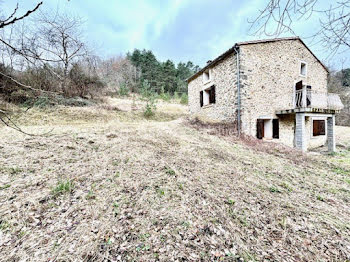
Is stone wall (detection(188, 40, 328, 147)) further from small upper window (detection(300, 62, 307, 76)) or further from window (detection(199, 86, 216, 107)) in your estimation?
window (detection(199, 86, 216, 107))

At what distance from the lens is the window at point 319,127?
956 cm

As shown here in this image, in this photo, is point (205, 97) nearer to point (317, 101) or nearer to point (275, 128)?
point (275, 128)

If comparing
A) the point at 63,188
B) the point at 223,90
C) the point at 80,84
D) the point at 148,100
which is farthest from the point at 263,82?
the point at 80,84

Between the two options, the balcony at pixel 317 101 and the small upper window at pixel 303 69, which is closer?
the balcony at pixel 317 101

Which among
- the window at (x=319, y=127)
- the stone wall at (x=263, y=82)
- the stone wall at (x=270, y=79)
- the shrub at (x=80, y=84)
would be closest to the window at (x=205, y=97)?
the stone wall at (x=263, y=82)

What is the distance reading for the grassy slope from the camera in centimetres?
160

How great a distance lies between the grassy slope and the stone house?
4.14m

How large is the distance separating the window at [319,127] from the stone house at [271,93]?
A: 0.22 ft

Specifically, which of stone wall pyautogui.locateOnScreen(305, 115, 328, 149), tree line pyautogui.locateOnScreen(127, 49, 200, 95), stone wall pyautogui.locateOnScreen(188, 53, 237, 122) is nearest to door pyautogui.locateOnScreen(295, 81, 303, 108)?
stone wall pyautogui.locateOnScreen(305, 115, 328, 149)

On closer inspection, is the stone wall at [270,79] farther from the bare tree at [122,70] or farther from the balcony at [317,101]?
the bare tree at [122,70]

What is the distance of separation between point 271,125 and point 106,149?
8.57 meters

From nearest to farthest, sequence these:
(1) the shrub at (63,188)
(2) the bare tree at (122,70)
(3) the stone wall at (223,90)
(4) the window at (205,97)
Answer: (1) the shrub at (63,188) < (3) the stone wall at (223,90) < (4) the window at (205,97) < (2) the bare tree at (122,70)

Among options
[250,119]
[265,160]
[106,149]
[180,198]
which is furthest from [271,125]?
[106,149]

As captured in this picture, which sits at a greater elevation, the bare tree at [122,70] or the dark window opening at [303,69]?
the bare tree at [122,70]
